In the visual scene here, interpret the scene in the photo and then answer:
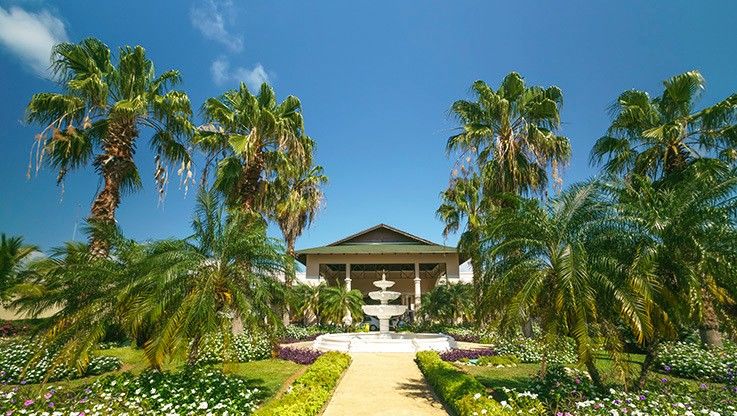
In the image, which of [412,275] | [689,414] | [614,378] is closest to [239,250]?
[689,414]

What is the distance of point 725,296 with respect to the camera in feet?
23.7

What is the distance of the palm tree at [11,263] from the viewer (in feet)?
44.8

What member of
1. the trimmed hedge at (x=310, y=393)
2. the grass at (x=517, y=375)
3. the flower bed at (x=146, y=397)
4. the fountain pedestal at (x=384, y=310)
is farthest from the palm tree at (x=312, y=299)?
the flower bed at (x=146, y=397)

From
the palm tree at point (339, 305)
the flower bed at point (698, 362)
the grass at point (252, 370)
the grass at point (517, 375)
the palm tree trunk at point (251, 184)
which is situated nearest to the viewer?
the grass at point (252, 370)

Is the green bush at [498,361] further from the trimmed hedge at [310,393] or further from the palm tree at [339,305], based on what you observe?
the palm tree at [339,305]

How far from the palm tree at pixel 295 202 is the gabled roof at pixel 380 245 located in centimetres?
578

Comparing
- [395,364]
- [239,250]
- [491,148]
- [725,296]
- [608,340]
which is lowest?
[395,364]

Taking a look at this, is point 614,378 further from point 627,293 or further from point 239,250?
point 239,250

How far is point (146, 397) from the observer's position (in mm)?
7180

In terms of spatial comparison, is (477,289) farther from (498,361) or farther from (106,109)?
(106,109)

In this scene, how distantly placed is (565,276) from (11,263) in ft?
58.2

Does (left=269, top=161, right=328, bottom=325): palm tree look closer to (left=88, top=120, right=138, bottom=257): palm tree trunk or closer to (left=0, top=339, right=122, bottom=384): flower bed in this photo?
(left=88, top=120, right=138, bottom=257): palm tree trunk

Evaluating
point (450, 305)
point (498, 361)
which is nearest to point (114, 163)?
point (498, 361)

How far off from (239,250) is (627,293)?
7328 mm
